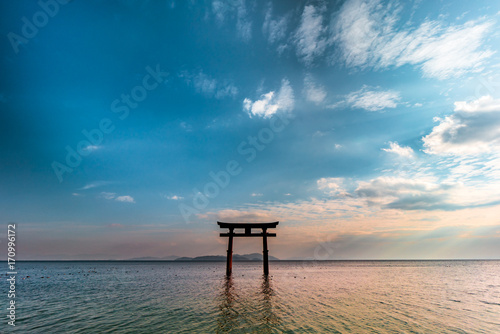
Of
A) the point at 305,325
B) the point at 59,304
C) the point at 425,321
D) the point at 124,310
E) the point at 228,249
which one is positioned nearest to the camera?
the point at 305,325

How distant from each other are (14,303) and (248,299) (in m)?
15.2

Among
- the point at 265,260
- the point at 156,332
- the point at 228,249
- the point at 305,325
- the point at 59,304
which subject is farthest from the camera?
the point at 265,260

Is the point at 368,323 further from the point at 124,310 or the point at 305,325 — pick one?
the point at 124,310

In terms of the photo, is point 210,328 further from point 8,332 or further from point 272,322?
point 8,332

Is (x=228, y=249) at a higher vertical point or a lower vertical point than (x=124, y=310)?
higher

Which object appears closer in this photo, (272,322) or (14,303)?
(272,322)

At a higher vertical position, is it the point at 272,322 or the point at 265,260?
the point at 265,260

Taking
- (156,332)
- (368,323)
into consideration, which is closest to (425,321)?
(368,323)

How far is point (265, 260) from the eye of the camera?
98.3 feet

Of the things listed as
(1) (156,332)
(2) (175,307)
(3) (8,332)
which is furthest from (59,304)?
(1) (156,332)

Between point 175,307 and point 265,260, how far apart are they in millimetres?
17490

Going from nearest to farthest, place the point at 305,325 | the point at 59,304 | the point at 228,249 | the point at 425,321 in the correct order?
the point at 305,325 < the point at 425,321 < the point at 59,304 < the point at 228,249

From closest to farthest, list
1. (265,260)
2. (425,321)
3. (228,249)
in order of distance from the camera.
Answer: (425,321) → (228,249) → (265,260)

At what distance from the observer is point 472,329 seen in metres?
10.3
